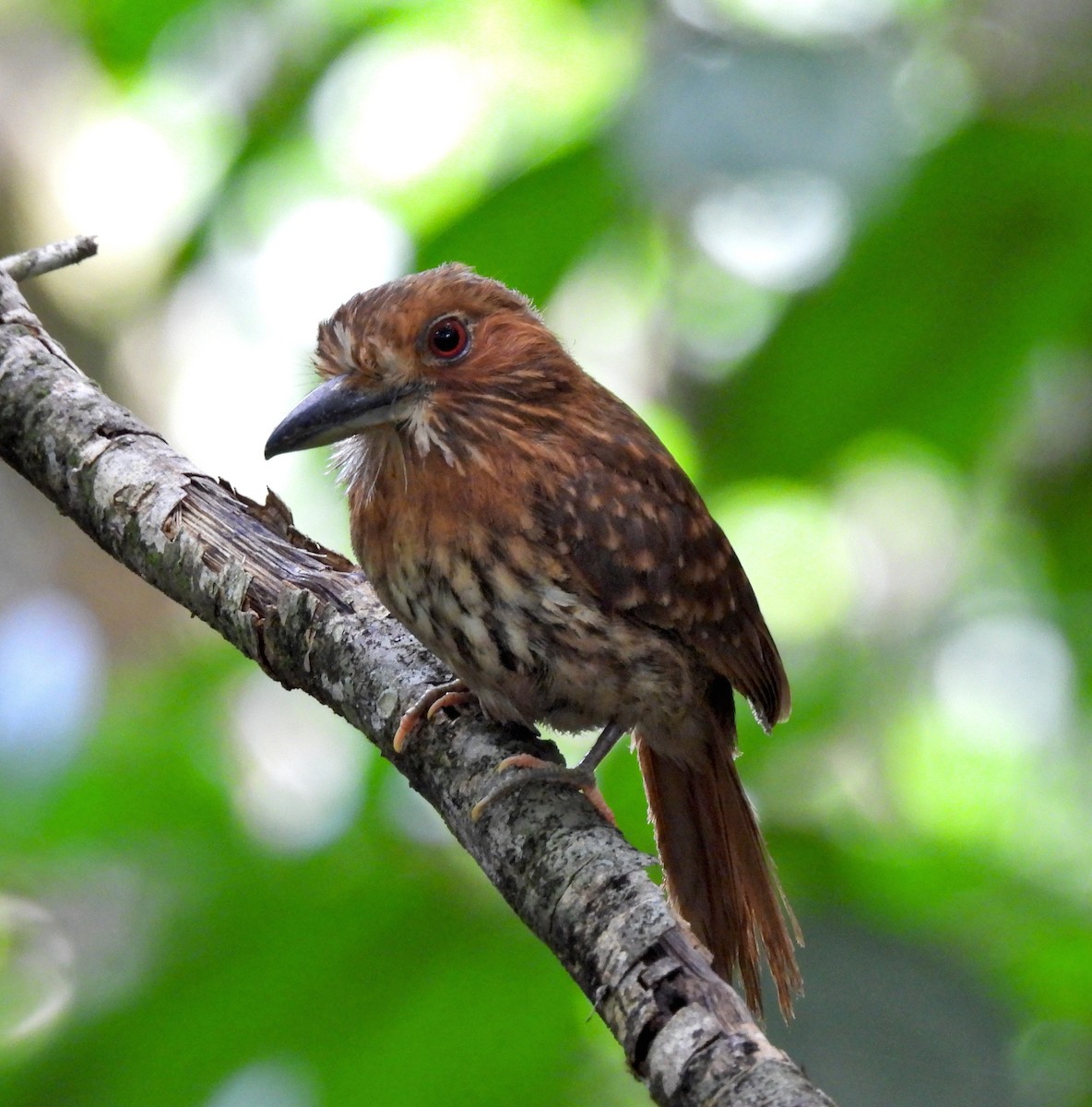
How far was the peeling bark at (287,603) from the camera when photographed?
1835 mm

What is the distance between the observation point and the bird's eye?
7.88 ft

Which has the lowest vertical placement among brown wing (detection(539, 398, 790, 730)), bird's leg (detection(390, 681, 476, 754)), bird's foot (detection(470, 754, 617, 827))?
bird's foot (detection(470, 754, 617, 827))

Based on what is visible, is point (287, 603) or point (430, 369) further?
point (430, 369)

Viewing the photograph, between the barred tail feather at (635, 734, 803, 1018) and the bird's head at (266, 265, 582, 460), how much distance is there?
27.0 inches

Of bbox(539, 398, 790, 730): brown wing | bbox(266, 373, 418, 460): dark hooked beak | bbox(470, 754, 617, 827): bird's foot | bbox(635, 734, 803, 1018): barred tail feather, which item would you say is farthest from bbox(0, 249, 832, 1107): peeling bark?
bbox(635, 734, 803, 1018): barred tail feather

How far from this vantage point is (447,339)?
95.1 inches

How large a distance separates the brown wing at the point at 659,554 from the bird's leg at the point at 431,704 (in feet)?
0.87

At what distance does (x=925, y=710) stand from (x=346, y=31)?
9.12ft

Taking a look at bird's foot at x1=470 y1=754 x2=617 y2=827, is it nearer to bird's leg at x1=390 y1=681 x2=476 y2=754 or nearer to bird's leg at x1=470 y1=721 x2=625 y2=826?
bird's leg at x1=470 y1=721 x2=625 y2=826

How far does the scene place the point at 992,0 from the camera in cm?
358

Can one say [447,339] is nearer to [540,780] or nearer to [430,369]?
[430,369]

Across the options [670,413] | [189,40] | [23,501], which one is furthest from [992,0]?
[23,501]

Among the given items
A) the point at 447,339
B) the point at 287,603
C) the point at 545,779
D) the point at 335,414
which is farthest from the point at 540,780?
the point at 447,339

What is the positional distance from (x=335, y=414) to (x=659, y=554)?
0.58 meters
